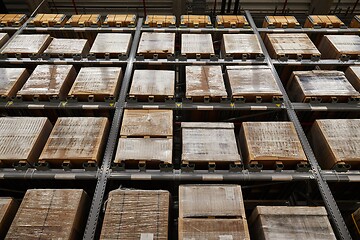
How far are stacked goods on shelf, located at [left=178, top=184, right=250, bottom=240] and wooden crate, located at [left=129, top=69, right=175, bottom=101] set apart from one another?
5.96ft

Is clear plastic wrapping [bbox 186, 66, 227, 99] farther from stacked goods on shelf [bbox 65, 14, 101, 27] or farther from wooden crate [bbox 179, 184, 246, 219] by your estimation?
stacked goods on shelf [bbox 65, 14, 101, 27]

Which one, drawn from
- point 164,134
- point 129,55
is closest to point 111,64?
point 129,55

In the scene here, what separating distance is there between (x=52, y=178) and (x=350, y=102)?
200 inches

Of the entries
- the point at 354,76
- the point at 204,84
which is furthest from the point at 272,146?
the point at 354,76

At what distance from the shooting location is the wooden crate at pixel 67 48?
567 cm

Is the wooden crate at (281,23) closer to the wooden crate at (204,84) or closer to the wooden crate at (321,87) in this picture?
the wooden crate at (321,87)

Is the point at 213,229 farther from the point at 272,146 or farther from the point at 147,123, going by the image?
the point at 147,123

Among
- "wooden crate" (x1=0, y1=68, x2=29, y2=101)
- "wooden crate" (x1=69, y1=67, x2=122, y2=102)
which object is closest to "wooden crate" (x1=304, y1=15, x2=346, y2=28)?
"wooden crate" (x1=69, y1=67, x2=122, y2=102)

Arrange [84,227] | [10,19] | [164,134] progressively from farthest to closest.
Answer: [10,19] < [164,134] < [84,227]

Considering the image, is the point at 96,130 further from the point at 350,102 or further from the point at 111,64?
the point at 350,102

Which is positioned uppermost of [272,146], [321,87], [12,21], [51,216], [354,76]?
[12,21]

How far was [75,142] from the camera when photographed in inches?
160

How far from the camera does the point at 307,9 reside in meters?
9.73

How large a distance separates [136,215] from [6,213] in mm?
1657
